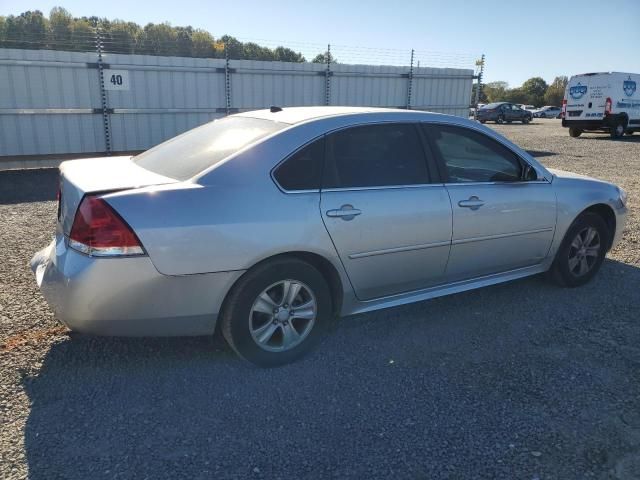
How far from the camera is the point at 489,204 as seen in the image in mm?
3936

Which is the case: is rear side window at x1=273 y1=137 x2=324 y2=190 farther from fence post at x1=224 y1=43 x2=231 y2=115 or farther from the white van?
the white van

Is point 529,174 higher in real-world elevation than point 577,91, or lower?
lower

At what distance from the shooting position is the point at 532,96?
80875 millimetres

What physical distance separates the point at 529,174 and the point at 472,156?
52cm

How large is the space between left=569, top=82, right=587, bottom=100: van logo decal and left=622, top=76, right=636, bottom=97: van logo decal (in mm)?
1400

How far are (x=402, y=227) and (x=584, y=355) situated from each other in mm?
1497

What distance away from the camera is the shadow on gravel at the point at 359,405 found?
2465 mm

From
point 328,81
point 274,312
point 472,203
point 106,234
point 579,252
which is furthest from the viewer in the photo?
point 328,81

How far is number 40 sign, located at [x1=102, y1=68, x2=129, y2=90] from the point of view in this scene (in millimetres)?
10797

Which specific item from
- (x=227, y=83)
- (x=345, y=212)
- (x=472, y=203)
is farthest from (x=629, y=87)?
(x=345, y=212)

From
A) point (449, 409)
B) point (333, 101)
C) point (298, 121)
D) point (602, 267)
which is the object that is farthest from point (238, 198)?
point (333, 101)

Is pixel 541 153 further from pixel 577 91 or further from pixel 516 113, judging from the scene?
pixel 516 113

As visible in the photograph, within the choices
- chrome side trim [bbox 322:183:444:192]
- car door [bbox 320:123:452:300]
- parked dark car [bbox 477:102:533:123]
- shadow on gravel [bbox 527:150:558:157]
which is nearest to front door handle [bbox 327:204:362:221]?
car door [bbox 320:123:452:300]

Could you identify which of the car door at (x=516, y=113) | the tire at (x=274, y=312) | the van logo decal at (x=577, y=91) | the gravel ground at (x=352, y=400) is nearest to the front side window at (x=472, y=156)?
the gravel ground at (x=352, y=400)
